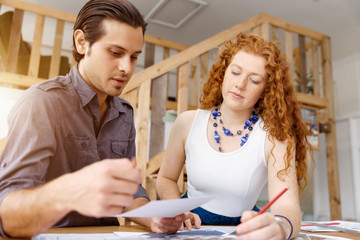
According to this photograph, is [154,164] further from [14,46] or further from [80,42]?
[14,46]

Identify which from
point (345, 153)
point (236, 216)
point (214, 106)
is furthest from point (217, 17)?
point (236, 216)

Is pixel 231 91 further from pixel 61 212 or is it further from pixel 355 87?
pixel 355 87

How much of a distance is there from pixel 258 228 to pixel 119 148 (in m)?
0.56

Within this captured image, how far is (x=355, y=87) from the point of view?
525 cm

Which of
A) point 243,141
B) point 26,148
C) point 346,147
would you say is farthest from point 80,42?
point 346,147

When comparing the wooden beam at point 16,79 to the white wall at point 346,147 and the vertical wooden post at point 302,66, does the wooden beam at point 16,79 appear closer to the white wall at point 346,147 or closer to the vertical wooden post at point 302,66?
the vertical wooden post at point 302,66

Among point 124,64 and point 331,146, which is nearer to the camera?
point 124,64

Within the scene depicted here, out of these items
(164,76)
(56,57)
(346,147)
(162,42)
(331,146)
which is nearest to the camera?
(164,76)

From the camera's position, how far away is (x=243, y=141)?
124 cm

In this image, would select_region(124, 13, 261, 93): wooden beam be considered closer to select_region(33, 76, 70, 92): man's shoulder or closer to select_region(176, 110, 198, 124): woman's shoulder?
select_region(176, 110, 198, 124): woman's shoulder

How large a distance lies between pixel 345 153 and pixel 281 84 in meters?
4.32

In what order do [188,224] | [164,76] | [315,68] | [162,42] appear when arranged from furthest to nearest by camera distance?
[162,42] → [315,68] → [164,76] → [188,224]

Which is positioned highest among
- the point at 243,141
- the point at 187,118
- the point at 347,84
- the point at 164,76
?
the point at 347,84

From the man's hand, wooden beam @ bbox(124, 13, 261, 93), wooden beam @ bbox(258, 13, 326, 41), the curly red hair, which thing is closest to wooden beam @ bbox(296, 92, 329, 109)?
wooden beam @ bbox(258, 13, 326, 41)
